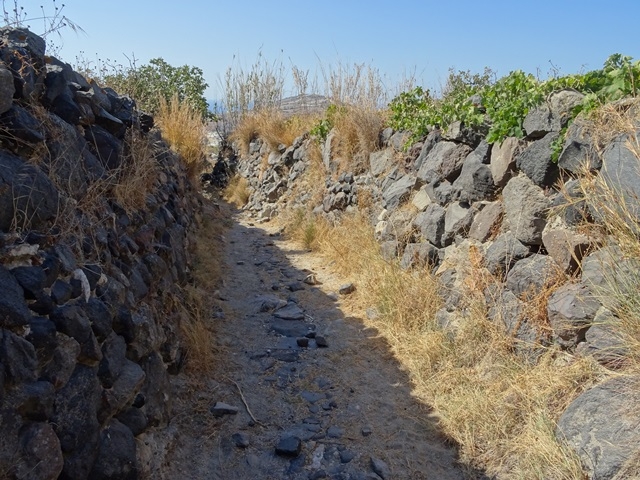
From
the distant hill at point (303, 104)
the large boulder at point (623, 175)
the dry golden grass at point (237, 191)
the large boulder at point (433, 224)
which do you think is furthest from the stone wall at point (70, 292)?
the distant hill at point (303, 104)

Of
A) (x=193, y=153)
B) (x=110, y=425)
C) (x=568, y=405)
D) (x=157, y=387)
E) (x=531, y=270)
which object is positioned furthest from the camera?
(x=193, y=153)

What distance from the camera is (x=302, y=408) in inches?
160

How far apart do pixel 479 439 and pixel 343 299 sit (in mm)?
2905

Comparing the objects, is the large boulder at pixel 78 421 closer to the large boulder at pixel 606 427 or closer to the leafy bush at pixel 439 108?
the large boulder at pixel 606 427

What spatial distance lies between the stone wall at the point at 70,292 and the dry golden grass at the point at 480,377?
6.33ft

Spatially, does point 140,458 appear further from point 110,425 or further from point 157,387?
point 157,387

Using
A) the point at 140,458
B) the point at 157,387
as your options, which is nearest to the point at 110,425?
the point at 140,458

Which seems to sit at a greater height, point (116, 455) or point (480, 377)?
point (116, 455)

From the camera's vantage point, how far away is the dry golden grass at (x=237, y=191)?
1259 centimetres

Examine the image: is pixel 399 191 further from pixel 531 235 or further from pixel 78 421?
pixel 78 421

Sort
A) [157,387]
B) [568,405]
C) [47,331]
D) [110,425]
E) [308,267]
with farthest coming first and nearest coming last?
[308,267] < [157,387] < [568,405] < [110,425] < [47,331]

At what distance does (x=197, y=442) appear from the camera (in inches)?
138

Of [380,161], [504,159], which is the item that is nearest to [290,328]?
[504,159]

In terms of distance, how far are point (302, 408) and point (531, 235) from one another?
2.09m
